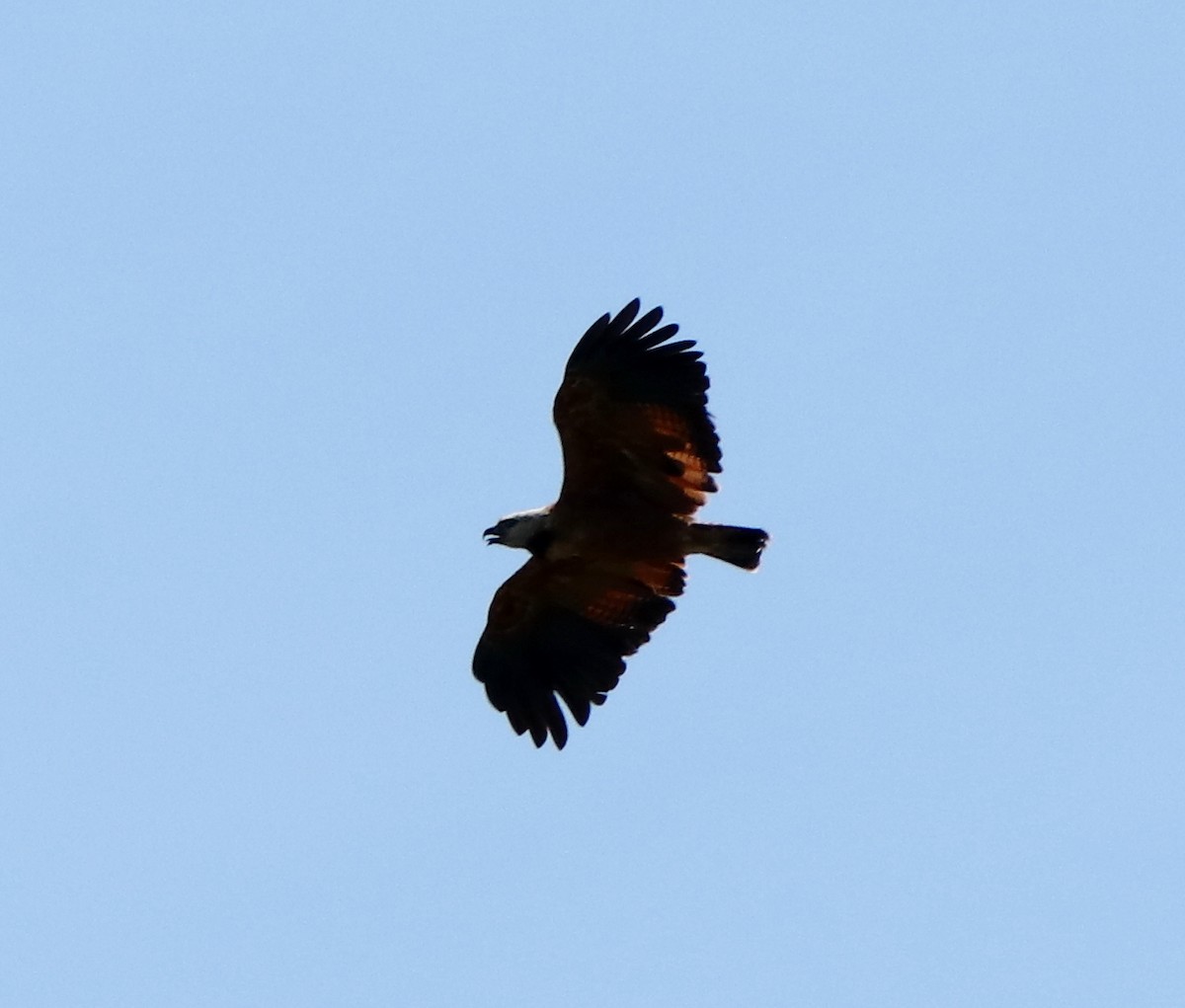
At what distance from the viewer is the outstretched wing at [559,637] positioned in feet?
68.3

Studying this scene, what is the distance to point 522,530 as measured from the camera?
20.9 m

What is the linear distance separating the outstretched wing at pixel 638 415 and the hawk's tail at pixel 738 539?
0.75ft

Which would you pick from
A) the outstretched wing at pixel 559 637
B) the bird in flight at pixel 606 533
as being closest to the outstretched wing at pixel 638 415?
the bird in flight at pixel 606 533

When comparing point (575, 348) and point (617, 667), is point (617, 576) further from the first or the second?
point (575, 348)

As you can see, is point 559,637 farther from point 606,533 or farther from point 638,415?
point 638,415

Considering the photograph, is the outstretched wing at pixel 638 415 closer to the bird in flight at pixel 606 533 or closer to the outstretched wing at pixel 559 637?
the bird in flight at pixel 606 533

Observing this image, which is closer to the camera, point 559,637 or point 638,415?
point 638,415

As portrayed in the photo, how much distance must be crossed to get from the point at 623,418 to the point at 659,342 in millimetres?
637

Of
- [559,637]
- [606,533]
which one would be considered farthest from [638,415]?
[559,637]

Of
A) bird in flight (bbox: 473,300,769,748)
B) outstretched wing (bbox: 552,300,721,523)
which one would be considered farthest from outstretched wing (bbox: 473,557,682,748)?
outstretched wing (bbox: 552,300,721,523)

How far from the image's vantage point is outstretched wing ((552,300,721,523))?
20.1 meters

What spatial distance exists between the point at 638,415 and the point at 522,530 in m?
1.43

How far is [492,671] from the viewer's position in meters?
21.2

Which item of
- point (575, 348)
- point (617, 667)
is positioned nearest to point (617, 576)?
point (617, 667)
